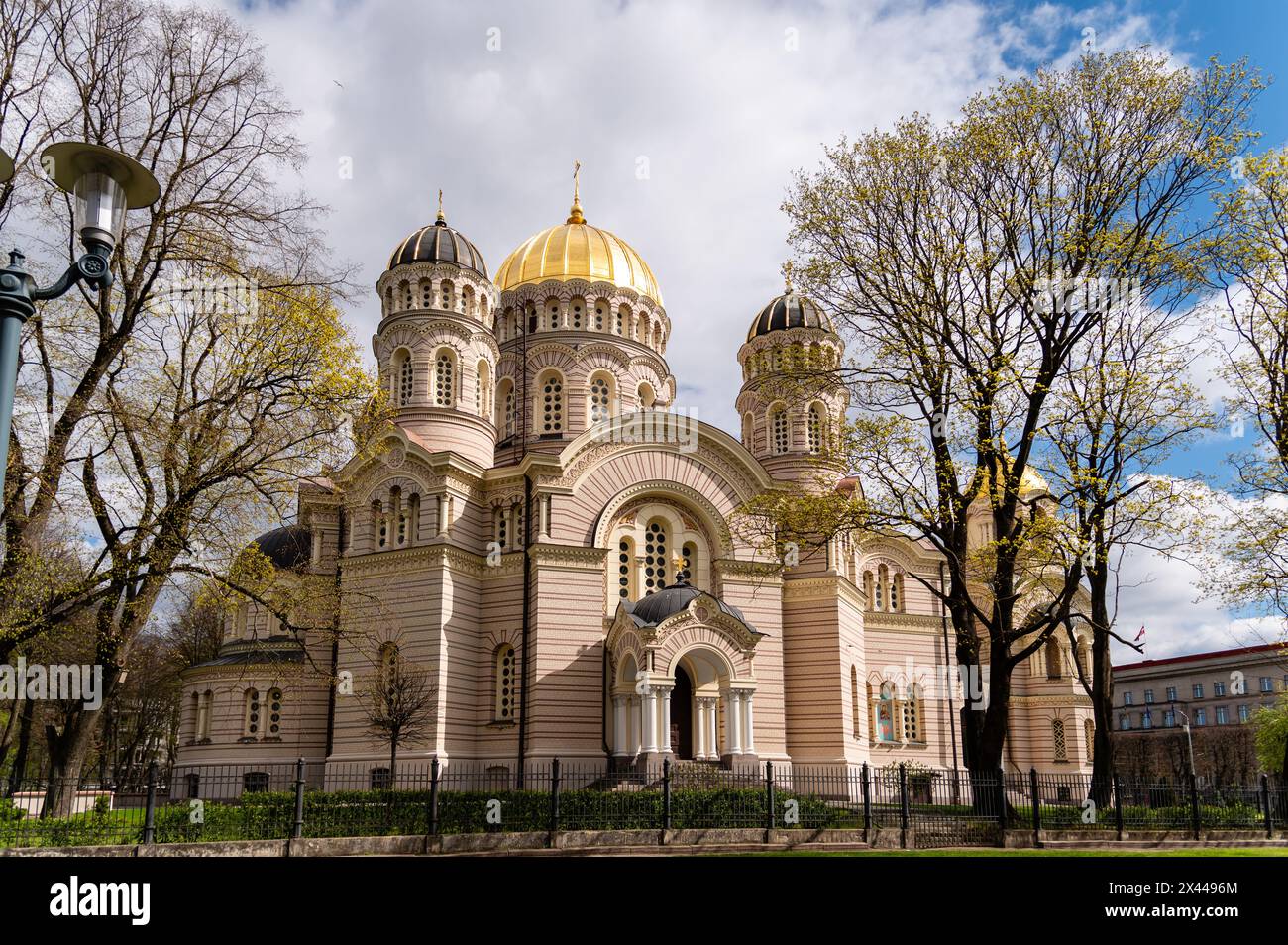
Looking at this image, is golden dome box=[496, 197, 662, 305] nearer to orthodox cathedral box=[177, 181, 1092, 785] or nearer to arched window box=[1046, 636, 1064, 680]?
orthodox cathedral box=[177, 181, 1092, 785]

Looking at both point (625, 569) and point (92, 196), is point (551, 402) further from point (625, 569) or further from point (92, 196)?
point (92, 196)

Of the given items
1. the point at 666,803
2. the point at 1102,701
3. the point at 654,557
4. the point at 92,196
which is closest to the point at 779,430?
the point at 654,557

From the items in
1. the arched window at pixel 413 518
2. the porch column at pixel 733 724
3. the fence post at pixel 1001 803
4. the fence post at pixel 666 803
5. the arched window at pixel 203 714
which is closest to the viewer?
the fence post at pixel 666 803

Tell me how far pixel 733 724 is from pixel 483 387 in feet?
45.5

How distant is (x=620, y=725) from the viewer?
2633 centimetres

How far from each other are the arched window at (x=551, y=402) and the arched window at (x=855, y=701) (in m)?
12.3

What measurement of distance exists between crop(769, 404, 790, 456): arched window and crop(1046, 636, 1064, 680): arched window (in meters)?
13.2

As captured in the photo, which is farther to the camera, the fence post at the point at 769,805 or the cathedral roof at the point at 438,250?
the cathedral roof at the point at 438,250

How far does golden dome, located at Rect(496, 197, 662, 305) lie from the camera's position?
35250 mm

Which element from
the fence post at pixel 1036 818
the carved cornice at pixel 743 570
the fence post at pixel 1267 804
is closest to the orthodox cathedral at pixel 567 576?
the carved cornice at pixel 743 570

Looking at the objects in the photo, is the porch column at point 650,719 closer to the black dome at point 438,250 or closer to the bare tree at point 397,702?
the bare tree at point 397,702

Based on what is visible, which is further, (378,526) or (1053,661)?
(1053,661)

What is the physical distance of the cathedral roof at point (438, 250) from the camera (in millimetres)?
32312
